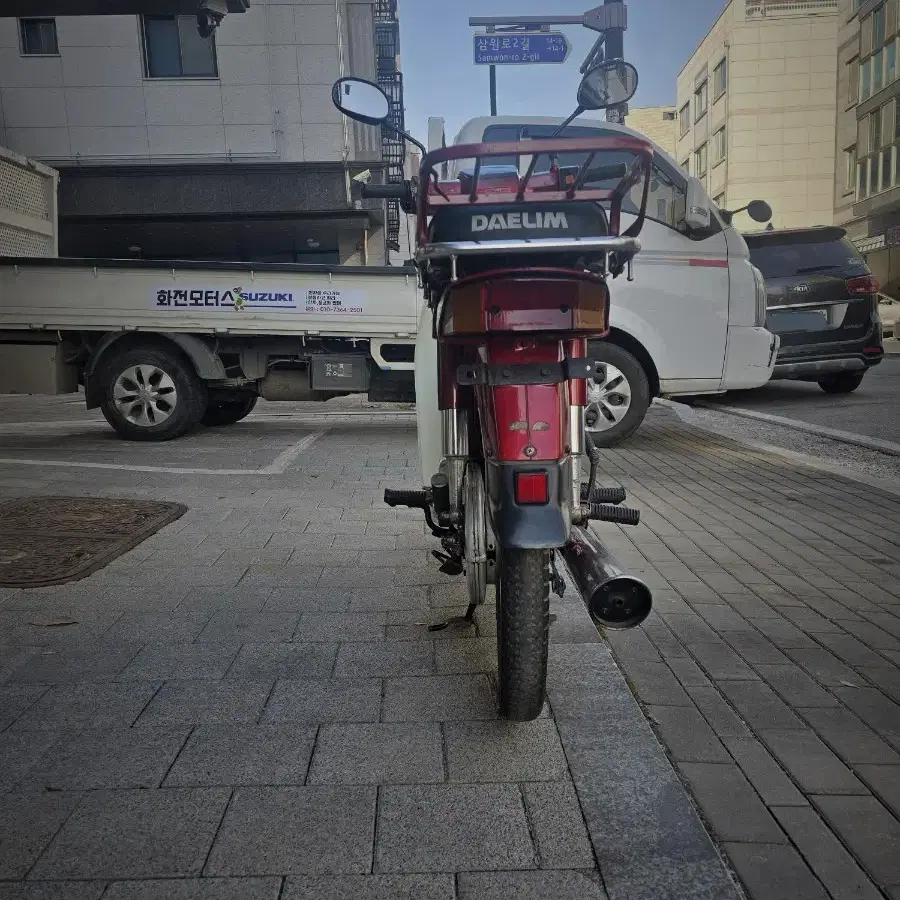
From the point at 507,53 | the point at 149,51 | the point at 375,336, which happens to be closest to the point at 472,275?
the point at 375,336

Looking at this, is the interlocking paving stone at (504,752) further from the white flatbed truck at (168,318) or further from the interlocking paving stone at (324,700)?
the white flatbed truck at (168,318)

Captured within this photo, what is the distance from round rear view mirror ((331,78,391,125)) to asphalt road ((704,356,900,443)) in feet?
23.0

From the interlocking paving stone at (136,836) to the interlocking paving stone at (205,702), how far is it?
45 cm

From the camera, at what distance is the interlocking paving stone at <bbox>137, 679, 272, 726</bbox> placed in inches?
114

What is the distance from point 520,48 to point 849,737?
13182 millimetres

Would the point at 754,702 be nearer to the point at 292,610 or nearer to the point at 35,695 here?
the point at 292,610

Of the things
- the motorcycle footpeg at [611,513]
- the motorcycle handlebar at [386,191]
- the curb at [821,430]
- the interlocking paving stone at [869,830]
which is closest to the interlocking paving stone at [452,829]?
the interlocking paving stone at [869,830]

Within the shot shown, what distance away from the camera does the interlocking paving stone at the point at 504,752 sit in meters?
2.54

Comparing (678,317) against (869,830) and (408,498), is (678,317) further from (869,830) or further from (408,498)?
(869,830)

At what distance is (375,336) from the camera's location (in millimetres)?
9297

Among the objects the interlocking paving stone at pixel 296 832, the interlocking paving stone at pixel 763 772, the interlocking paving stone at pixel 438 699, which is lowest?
the interlocking paving stone at pixel 763 772

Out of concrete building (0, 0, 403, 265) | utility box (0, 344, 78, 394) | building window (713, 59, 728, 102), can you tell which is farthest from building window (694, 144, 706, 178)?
utility box (0, 344, 78, 394)

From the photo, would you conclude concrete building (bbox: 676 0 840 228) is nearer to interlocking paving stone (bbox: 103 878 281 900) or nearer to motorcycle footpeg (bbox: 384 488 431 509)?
motorcycle footpeg (bbox: 384 488 431 509)

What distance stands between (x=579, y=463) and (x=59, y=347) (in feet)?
25.0
